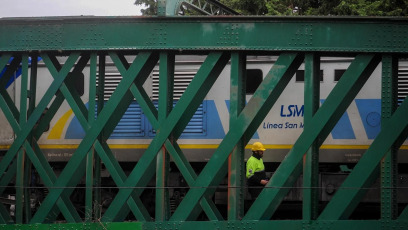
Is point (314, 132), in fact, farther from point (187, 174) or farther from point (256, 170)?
point (256, 170)

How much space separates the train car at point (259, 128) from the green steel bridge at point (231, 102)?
6.48 meters

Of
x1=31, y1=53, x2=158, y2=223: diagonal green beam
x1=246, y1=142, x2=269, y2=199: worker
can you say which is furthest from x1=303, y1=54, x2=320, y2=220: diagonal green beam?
x1=246, y1=142, x2=269, y2=199: worker

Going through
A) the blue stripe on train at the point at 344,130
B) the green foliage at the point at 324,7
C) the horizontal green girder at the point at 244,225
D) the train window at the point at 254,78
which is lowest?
the horizontal green girder at the point at 244,225

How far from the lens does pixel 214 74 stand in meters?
8.59

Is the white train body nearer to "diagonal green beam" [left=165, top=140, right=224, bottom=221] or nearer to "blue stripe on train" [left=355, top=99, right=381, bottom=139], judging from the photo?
"blue stripe on train" [left=355, top=99, right=381, bottom=139]

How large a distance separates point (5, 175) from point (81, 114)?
1.45 metres

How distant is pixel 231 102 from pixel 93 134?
1804 mm

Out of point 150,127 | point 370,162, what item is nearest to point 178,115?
point 370,162

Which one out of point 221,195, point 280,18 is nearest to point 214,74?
point 280,18

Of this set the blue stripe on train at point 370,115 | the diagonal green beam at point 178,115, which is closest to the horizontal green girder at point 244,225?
the diagonal green beam at point 178,115

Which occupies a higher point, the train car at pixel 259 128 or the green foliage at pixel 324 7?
the green foliage at pixel 324 7

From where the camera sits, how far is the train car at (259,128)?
14.9 metres

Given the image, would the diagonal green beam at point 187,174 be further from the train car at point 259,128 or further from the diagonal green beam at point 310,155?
the train car at point 259,128

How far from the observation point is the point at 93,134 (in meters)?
8.57
